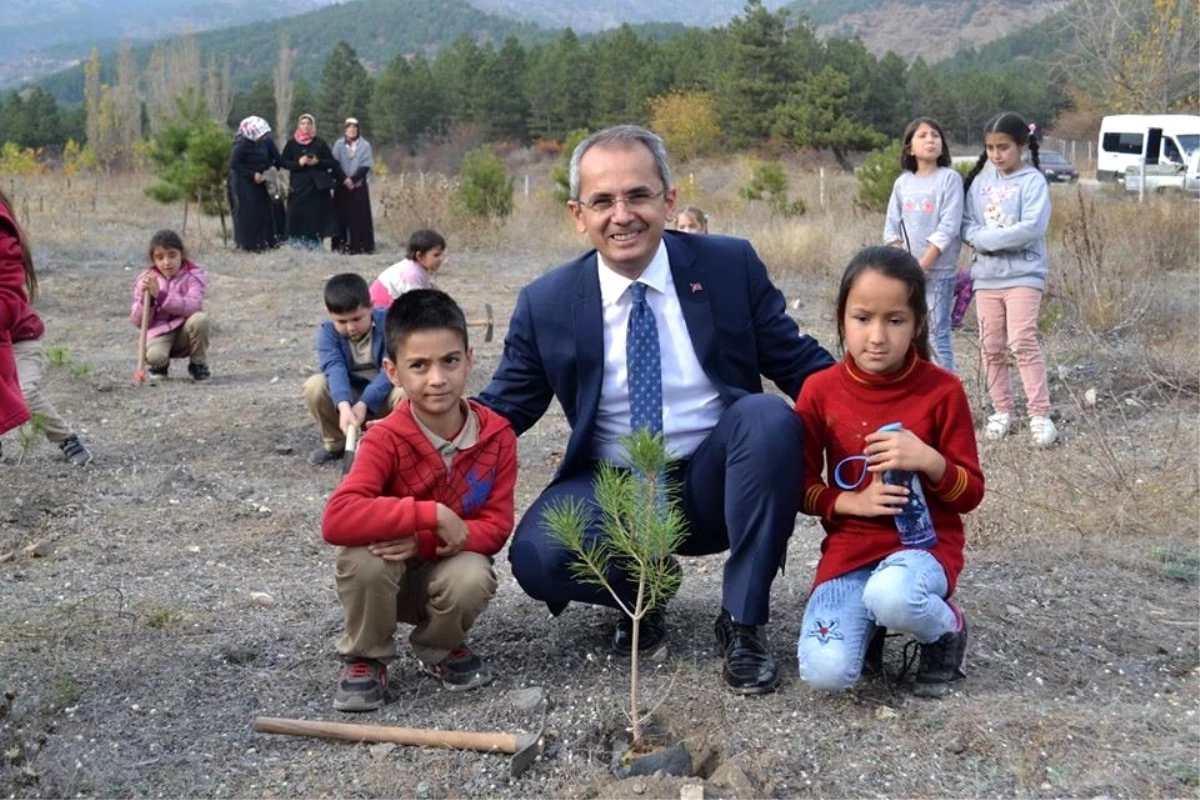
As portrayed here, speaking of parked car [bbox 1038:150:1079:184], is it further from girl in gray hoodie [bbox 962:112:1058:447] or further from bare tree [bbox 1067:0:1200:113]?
girl in gray hoodie [bbox 962:112:1058:447]

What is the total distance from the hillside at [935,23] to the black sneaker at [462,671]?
140503mm

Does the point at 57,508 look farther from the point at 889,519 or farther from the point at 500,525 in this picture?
the point at 889,519

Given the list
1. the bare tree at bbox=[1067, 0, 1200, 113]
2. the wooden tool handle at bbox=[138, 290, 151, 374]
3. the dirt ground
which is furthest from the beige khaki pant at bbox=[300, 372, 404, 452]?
the bare tree at bbox=[1067, 0, 1200, 113]

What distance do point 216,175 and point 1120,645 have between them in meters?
16.3

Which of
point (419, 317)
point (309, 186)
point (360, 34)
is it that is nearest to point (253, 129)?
point (309, 186)

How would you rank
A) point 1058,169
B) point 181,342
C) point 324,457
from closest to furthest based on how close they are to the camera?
point 324,457, point 181,342, point 1058,169

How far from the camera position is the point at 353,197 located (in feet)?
54.4

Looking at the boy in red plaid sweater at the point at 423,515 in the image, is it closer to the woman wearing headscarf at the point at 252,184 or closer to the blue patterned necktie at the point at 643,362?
the blue patterned necktie at the point at 643,362

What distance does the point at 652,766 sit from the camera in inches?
96.8

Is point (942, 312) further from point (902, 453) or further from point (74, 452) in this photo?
point (74, 452)

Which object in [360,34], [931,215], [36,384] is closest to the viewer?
[36,384]

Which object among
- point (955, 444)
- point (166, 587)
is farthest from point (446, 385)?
point (166, 587)

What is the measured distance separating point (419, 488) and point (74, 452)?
3.68 meters

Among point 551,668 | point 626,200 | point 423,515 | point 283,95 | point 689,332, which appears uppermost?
point 283,95
